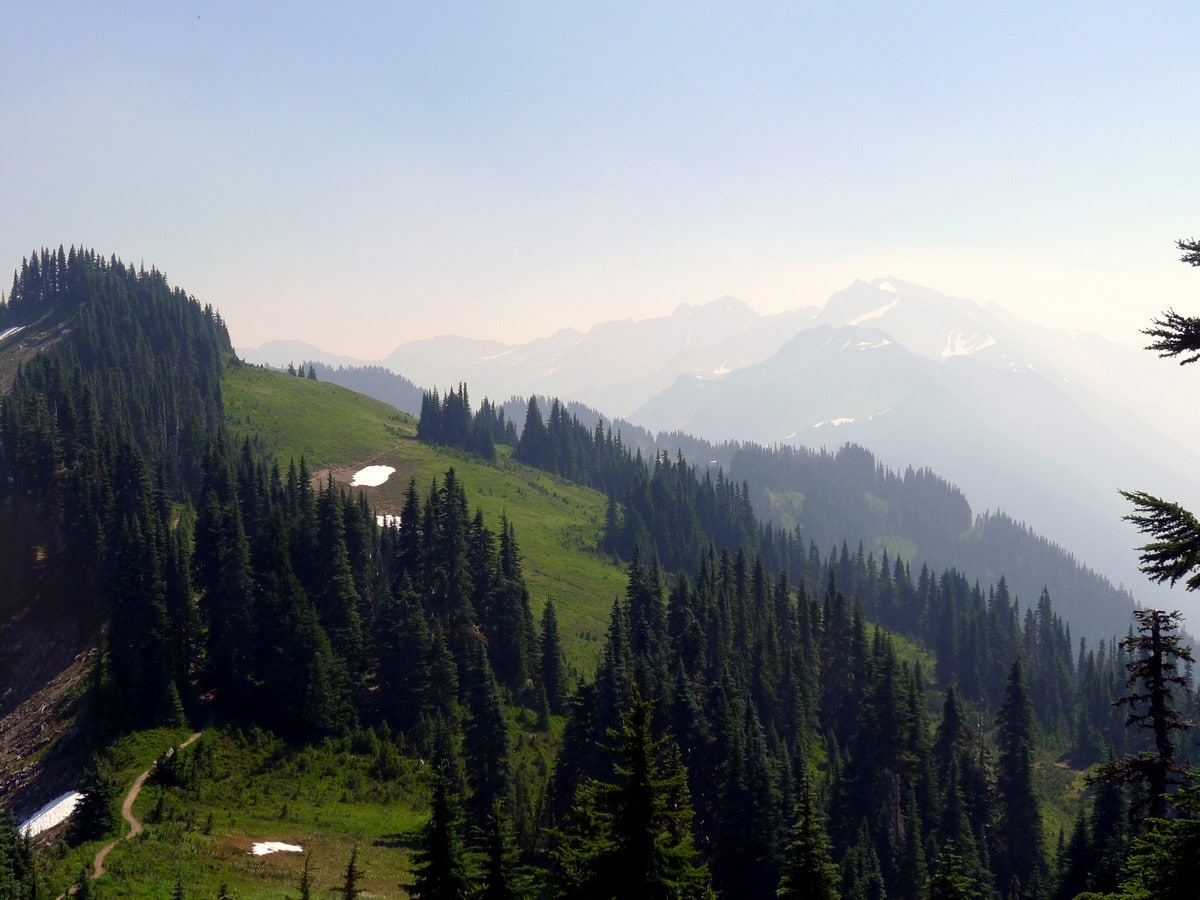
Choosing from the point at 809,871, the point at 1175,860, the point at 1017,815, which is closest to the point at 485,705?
the point at 809,871

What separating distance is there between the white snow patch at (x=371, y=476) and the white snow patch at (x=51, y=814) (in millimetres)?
90409

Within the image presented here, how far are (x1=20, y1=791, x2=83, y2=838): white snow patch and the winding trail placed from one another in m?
3.10

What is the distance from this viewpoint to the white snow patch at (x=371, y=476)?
154 meters

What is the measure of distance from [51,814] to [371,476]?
100m

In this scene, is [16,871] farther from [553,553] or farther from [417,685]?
[553,553]

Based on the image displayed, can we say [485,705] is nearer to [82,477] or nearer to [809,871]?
[809,871]

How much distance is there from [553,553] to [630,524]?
2639 centimetres

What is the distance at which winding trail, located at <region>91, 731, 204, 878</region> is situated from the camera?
162ft

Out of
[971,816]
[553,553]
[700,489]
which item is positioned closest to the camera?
[971,816]

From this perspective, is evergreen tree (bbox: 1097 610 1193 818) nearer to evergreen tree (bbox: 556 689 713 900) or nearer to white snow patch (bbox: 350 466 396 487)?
evergreen tree (bbox: 556 689 713 900)

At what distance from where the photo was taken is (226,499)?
10531 centimetres

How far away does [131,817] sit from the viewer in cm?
5669

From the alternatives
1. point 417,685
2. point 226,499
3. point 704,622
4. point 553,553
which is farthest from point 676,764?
point 553,553

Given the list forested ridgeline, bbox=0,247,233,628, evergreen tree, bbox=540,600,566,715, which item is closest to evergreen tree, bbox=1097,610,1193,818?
evergreen tree, bbox=540,600,566,715
